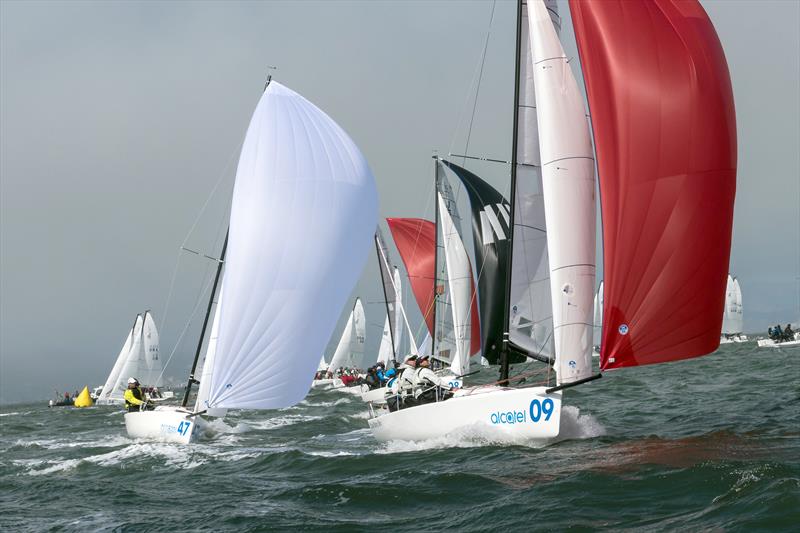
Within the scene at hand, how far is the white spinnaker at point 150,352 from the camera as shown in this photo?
5181 cm

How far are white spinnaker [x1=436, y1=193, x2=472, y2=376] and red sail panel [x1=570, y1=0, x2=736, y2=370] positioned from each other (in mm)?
14836

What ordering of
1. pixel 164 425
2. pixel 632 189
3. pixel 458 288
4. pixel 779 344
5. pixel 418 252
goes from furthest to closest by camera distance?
1. pixel 779 344
2. pixel 418 252
3. pixel 458 288
4. pixel 164 425
5. pixel 632 189

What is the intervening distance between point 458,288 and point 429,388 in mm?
12335

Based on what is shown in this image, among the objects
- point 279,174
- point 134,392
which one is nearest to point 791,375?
point 279,174

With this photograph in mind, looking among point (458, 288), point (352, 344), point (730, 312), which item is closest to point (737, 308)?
point (730, 312)

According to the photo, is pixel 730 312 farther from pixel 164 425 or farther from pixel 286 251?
pixel 286 251

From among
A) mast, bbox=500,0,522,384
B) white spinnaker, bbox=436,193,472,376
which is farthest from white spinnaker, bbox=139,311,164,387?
mast, bbox=500,0,522,384

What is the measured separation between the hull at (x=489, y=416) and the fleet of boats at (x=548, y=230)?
0.03 m

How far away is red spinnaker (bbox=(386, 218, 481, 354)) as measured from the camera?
32.4 m

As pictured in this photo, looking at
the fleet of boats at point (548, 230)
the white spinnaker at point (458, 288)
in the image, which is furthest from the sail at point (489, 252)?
the white spinnaker at point (458, 288)

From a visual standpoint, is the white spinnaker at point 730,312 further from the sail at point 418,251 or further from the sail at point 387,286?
the sail at point 418,251

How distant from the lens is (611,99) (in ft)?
38.4

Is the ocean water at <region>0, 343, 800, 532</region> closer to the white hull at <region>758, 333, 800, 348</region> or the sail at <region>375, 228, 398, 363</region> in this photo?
the sail at <region>375, 228, 398, 363</region>

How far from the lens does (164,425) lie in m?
18.4
